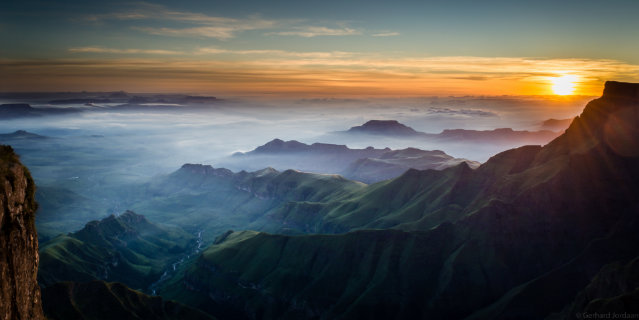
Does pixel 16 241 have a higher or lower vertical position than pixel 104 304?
higher

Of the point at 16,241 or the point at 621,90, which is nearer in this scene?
the point at 16,241

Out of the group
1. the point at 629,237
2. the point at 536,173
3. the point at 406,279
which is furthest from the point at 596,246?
the point at 406,279

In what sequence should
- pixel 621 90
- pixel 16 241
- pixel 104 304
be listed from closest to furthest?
pixel 16 241 → pixel 104 304 → pixel 621 90

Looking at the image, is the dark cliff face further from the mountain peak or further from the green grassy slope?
the mountain peak

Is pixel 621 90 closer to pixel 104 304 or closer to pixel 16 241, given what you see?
pixel 16 241

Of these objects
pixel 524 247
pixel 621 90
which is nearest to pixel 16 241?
pixel 524 247

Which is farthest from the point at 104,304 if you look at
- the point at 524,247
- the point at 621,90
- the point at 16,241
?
the point at 621,90

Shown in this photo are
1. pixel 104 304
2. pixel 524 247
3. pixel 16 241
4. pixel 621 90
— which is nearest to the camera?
pixel 16 241

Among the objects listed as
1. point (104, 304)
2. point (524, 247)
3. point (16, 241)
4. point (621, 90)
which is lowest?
point (104, 304)
